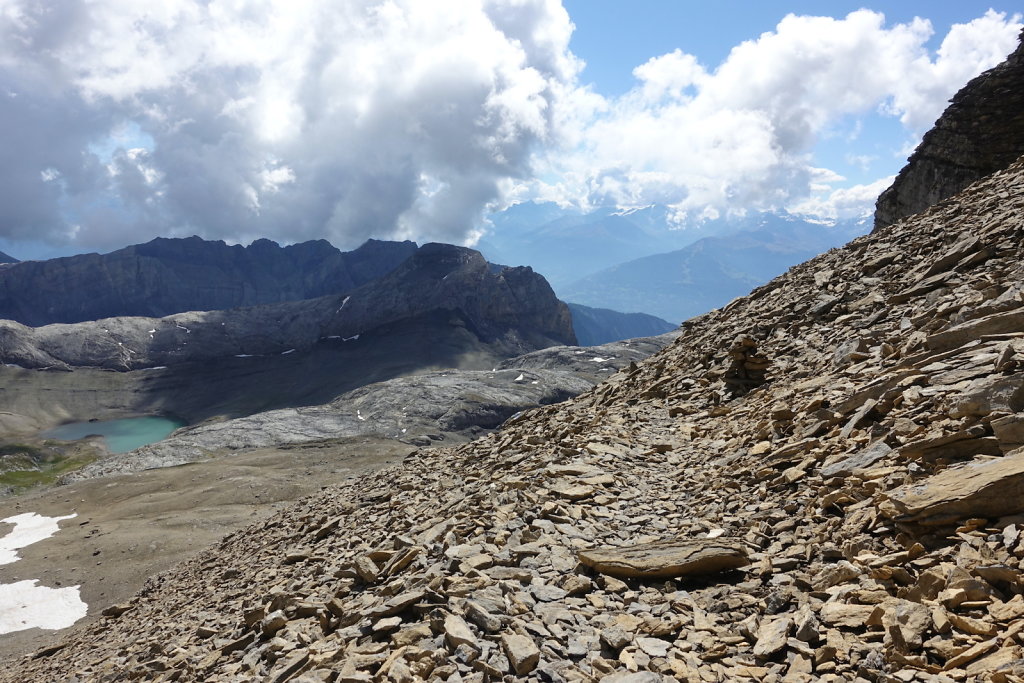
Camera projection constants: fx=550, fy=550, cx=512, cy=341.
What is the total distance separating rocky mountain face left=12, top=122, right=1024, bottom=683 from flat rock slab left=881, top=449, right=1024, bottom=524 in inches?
1.4

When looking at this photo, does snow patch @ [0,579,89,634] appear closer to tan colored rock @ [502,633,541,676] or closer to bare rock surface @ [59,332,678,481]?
tan colored rock @ [502,633,541,676]

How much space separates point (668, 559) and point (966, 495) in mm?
4727

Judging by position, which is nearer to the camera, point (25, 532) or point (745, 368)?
point (745, 368)

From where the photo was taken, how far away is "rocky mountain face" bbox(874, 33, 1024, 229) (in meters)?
52.8

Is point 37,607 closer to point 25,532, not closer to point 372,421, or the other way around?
point 25,532

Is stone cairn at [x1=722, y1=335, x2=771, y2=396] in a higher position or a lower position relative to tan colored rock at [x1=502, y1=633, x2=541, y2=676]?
higher

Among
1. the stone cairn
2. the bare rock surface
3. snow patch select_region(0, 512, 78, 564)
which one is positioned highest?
the stone cairn

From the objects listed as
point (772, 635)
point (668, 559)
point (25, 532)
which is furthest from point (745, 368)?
point (25, 532)

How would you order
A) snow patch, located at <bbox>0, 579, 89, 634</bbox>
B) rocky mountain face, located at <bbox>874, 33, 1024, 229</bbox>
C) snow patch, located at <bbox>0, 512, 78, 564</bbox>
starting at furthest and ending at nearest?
snow patch, located at <bbox>0, 512, 78, 564</bbox>, rocky mountain face, located at <bbox>874, 33, 1024, 229</bbox>, snow patch, located at <bbox>0, 579, 89, 634</bbox>

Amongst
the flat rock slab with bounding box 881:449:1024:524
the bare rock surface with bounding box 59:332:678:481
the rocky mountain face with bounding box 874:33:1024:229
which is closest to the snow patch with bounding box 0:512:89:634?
the flat rock slab with bounding box 881:449:1024:524

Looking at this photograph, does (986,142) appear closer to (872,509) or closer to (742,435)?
(742,435)

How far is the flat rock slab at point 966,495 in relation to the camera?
7977 millimetres

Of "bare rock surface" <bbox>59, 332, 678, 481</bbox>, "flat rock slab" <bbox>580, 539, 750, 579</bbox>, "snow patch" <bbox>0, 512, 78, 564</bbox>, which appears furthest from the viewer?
"bare rock surface" <bbox>59, 332, 678, 481</bbox>

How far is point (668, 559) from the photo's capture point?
10281 mm
